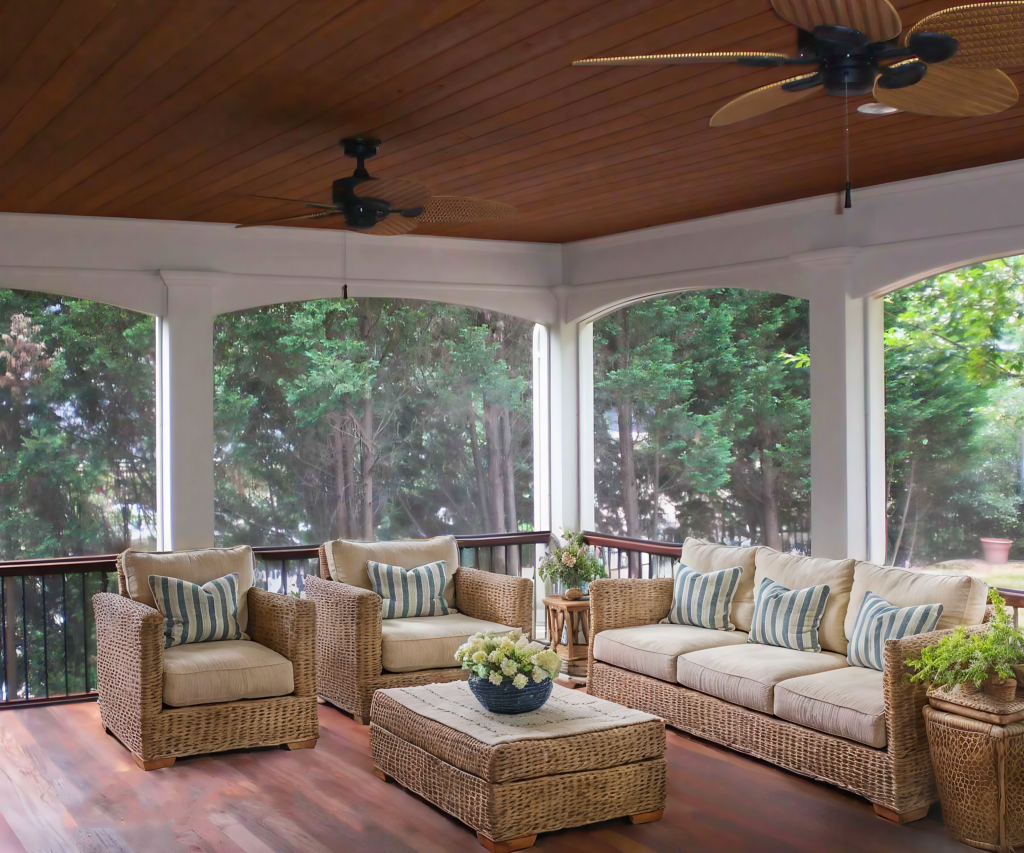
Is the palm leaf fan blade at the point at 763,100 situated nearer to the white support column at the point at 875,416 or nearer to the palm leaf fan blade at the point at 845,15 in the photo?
the palm leaf fan blade at the point at 845,15

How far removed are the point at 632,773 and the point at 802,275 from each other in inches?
123

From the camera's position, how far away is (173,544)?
6.08 m

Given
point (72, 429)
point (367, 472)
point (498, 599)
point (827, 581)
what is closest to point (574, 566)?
point (498, 599)

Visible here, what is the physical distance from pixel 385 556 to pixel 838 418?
268 centimetres

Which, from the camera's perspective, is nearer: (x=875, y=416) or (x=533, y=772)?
(x=533, y=772)

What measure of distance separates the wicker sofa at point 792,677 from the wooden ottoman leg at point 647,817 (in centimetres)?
73

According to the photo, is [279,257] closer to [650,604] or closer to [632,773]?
[650,604]

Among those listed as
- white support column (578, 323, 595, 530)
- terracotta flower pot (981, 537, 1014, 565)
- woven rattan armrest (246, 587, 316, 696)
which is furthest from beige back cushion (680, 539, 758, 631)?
woven rattan armrest (246, 587, 316, 696)

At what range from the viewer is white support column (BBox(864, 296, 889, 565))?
5.50m

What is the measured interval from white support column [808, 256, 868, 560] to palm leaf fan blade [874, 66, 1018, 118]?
2.63 metres

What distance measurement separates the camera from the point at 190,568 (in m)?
5.20

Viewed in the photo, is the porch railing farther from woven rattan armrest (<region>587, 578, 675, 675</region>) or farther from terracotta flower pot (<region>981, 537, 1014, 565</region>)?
terracotta flower pot (<region>981, 537, 1014, 565</region>)

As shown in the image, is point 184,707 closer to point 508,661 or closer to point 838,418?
point 508,661

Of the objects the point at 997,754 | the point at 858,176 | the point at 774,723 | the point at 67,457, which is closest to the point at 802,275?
the point at 858,176
